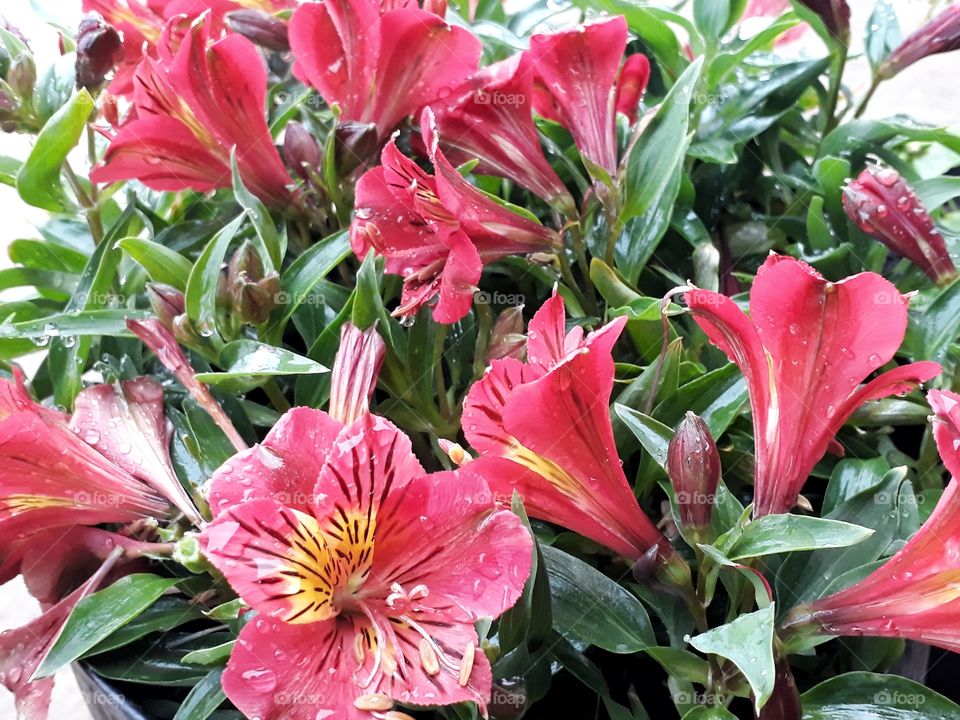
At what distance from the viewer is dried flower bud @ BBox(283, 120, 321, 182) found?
615 millimetres

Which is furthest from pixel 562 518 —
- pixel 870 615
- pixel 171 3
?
pixel 171 3

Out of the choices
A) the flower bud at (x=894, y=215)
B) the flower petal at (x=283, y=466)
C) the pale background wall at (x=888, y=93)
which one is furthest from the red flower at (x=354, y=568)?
the pale background wall at (x=888, y=93)

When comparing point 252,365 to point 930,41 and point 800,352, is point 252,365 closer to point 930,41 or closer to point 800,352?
point 800,352

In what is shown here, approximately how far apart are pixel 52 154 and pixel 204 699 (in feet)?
1.25

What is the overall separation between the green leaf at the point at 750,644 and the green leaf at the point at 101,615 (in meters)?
0.30

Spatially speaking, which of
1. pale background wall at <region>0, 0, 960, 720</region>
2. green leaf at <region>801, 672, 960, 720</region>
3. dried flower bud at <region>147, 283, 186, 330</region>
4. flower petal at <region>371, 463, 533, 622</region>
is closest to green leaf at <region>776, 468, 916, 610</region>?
green leaf at <region>801, 672, 960, 720</region>

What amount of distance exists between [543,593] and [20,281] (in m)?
0.53

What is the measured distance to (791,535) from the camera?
404mm

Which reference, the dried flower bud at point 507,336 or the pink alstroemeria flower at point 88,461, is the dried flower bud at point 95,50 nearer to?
the pink alstroemeria flower at point 88,461

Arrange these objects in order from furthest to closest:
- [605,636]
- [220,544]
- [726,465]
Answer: [726,465], [605,636], [220,544]

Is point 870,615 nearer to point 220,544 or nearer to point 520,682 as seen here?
point 520,682

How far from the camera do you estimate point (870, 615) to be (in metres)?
0.41

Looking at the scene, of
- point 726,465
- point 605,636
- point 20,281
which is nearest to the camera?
point 605,636

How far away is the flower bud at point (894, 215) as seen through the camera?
1.93 ft
